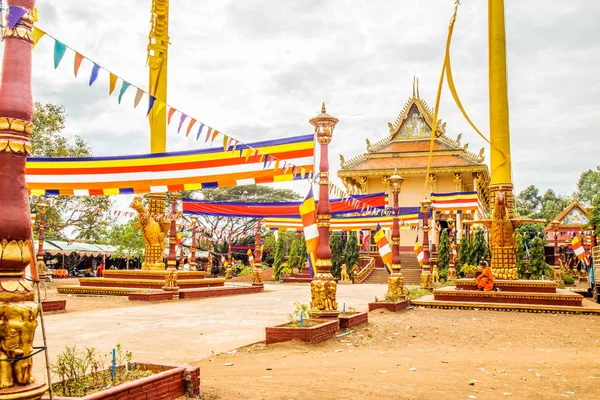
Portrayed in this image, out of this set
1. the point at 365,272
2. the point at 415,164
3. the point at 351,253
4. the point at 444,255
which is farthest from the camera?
the point at 415,164

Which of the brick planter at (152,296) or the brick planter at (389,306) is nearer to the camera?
the brick planter at (389,306)

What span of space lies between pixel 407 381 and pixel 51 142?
87.0ft

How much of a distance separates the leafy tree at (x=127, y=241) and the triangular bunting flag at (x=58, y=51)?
31.2 meters

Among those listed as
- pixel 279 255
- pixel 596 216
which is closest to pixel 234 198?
pixel 279 255

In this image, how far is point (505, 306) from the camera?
577 inches

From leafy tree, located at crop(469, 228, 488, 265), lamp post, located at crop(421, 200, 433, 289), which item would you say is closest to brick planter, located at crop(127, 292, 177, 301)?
lamp post, located at crop(421, 200, 433, 289)

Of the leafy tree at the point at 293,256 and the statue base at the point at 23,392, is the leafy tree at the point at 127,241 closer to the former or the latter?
the leafy tree at the point at 293,256

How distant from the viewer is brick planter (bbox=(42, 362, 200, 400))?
4.23 m

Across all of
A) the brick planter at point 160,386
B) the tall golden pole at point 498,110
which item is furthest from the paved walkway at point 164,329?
the tall golden pole at point 498,110

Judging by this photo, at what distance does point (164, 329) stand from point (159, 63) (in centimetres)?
1190

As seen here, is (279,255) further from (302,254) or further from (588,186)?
(588,186)

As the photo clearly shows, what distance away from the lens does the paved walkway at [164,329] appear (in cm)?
782

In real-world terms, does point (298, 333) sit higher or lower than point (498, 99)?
lower

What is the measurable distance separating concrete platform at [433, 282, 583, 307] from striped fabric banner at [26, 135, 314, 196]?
6.28m
